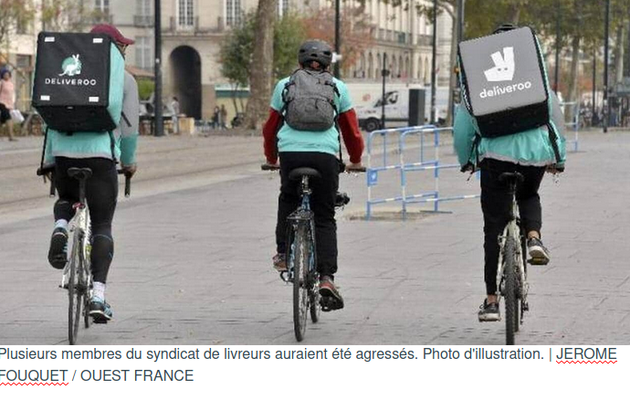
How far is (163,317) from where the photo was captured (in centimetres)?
995

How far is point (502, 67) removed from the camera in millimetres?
8641

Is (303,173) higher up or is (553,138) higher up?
(553,138)

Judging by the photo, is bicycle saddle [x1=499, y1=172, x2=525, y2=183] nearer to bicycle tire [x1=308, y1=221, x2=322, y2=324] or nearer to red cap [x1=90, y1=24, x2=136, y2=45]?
bicycle tire [x1=308, y1=221, x2=322, y2=324]

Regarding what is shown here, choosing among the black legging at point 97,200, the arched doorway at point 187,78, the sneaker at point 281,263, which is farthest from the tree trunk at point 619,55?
the black legging at point 97,200

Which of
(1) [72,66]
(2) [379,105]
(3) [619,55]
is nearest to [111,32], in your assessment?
(1) [72,66]

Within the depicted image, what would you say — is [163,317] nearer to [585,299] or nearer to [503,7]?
[585,299]

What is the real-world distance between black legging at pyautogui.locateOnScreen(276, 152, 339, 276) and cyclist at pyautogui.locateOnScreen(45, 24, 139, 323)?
84cm

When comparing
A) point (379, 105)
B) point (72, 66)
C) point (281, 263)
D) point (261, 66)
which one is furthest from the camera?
point (379, 105)

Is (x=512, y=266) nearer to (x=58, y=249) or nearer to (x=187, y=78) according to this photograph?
(x=58, y=249)

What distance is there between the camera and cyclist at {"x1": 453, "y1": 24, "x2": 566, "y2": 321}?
8.75 metres

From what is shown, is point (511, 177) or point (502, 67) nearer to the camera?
point (502, 67)

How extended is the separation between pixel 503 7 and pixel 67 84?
232ft

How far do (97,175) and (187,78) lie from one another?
94.8m
